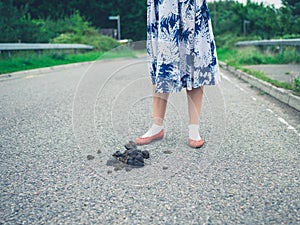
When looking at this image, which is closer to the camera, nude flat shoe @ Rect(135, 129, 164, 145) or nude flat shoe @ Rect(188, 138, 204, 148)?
nude flat shoe @ Rect(188, 138, 204, 148)

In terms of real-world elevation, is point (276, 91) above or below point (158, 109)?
below

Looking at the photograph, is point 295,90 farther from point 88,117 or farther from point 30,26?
point 30,26

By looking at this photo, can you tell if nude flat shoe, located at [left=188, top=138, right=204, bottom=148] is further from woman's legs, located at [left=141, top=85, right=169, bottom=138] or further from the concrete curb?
the concrete curb

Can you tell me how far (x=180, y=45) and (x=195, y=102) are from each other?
0.52m

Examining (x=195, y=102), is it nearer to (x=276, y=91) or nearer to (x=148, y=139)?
(x=148, y=139)

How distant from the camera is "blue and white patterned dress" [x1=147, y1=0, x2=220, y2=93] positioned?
302cm

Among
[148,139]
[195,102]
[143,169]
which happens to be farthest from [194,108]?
[143,169]

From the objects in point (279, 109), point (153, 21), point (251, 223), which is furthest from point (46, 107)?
point (251, 223)

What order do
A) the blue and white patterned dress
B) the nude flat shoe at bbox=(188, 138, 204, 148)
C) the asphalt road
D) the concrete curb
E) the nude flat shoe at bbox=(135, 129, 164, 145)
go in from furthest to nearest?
1. the concrete curb
2. the nude flat shoe at bbox=(135, 129, 164, 145)
3. the nude flat shoe at bbox=(188, 138, 204, 148)
4. the blue and white patterned dress
5. the asphalt road

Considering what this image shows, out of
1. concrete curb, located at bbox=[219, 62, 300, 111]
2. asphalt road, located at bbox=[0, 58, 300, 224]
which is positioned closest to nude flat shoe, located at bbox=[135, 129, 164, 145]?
asphalt road, located at bbox=[0, 58, 300, 224]

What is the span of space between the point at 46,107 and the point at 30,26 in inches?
472

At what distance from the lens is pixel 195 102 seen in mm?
3252

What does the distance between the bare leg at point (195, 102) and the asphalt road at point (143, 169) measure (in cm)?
9

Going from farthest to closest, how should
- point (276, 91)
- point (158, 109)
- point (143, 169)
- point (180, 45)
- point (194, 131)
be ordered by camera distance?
1. point (276, 91)
2. point (158, 109)
3. point (194, 131)
4. point (180, 45)
5. point (143, 169)
